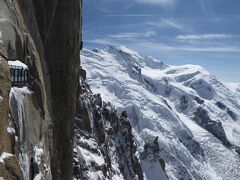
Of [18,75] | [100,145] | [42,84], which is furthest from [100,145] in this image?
[18,75]

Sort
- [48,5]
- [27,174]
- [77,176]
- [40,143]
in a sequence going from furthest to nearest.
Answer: [77,176] < [48,5] < [40,143] < [27,174]

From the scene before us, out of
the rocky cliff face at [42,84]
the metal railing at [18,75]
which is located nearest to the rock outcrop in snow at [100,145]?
the rocky cliff face at [42,84]

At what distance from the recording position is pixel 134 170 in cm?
14662

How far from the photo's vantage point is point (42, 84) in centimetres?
3303

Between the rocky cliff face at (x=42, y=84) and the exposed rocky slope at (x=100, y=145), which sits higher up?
the rocky cliff face at (x=42, y=84)

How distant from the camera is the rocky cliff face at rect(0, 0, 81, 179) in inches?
1019

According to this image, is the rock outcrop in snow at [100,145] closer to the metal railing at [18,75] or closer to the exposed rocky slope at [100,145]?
the exposed rocky slope at [100,145]

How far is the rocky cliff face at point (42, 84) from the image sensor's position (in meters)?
25.9

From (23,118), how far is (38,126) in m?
3.90

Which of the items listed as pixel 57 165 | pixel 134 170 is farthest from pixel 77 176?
pixel 134 170

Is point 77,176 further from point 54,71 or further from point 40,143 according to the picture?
point 40,143

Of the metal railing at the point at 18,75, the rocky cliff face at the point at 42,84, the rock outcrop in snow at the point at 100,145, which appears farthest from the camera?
the rock outcrop in snow at the point at 100,145

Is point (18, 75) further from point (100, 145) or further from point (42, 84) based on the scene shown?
point (100, 145)

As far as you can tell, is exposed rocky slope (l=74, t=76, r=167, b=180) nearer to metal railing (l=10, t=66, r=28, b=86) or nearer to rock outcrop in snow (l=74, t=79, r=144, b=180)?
rock outcrop in snow (l=74, t=79, r=144, b=180)
